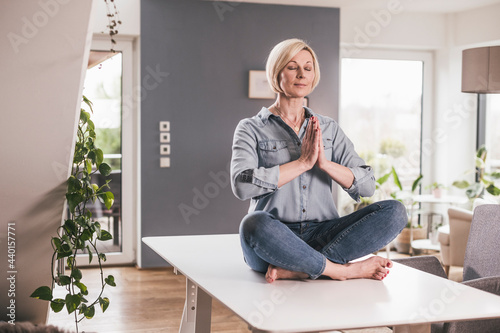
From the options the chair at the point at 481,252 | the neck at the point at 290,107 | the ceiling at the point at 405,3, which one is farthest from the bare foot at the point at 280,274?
the ceiling at the point at 405,3

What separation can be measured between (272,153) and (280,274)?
1.31 ft

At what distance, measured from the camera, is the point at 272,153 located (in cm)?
199

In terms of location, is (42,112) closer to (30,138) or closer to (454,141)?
(30,138)

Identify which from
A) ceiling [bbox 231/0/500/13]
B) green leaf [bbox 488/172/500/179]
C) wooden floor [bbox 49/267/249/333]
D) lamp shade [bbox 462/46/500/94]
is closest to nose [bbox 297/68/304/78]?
wooden floor [bbox 49/267/249/333]

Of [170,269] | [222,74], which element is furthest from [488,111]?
[170,269]

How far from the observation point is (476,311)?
1549 mm

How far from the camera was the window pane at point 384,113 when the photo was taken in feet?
19.1

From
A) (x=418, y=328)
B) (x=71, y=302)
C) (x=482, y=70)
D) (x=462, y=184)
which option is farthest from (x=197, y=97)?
(x=418, y=328)

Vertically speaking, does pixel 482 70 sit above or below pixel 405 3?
below

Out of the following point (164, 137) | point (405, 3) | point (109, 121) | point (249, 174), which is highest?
point (405, 3)

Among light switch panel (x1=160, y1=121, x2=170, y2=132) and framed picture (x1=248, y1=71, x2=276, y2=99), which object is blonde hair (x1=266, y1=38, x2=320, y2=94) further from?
framed picture (x1=248, y1=71, x2=276, y2=99)

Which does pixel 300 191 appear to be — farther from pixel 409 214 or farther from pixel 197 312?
pixel 409 214

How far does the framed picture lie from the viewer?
205 inches

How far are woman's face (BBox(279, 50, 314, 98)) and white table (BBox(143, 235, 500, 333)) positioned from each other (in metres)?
0.61
